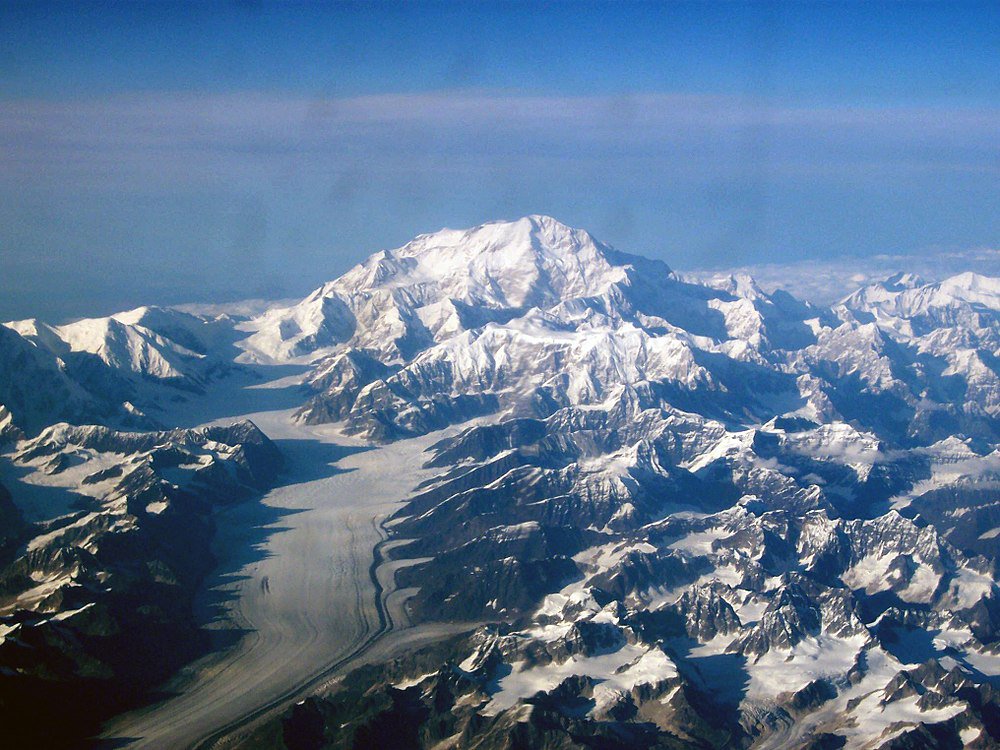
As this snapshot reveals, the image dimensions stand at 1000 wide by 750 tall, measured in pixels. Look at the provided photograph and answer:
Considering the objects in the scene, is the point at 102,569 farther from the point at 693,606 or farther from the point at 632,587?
the point at 693,606

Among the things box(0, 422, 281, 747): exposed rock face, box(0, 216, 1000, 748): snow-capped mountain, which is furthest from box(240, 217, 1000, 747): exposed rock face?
box(0, 422, 281, 747): exposed rock face

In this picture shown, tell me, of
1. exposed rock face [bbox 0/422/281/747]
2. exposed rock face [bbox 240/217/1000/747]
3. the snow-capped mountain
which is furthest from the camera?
exposed rock face [bbox 0/422/281/747]

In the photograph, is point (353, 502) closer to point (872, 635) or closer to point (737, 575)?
point (737, 575)

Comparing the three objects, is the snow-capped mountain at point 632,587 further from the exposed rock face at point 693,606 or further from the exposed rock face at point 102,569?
the exposed rock face at point 102,569

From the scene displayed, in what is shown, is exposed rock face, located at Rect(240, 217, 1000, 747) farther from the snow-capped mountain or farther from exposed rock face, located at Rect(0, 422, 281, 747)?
exposed rock face, located at Rect(0, 422, 281, 747)

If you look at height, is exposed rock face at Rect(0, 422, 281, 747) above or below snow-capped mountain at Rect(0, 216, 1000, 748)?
above

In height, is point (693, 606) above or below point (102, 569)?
below

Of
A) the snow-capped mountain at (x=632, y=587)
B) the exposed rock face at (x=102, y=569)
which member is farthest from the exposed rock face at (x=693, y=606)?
the exposed rock face at (x=102, y=569)

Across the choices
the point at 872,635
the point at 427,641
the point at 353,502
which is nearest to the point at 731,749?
the point at 872,635

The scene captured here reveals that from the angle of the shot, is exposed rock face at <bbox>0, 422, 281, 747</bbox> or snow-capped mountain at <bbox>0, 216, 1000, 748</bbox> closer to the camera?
snow-capped mountain at <bbox>0, 216, 1000, 748</bbox>

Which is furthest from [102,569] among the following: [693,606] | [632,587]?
[693,606]

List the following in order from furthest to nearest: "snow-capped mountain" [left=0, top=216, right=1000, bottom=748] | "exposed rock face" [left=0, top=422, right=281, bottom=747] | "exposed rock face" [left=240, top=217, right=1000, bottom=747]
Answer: "exposed rock face" [left=0, top=422, right=281, bottom=747] < "snow-capped mountain" [left=0, top=216, right=1000, bottom=748] < "exposed rock face" [left=240, top=217, right=1000, bottom=747]
